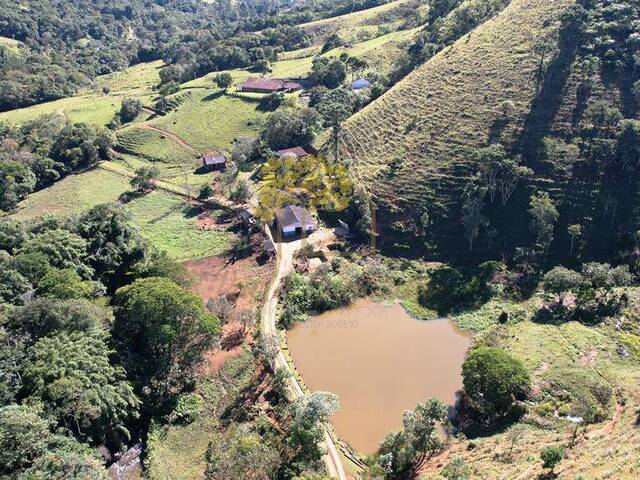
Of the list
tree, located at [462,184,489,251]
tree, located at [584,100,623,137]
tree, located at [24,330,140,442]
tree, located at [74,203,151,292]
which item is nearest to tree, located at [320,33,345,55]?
tree, located at [584,100,623,137]

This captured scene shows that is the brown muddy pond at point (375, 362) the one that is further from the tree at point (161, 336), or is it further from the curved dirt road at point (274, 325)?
the tree at point (161, 336)

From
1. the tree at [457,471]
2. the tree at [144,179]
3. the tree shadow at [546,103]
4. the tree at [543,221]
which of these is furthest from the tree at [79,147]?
the tree at [457,471]

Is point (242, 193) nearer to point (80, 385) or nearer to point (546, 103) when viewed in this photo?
point (80, 385)

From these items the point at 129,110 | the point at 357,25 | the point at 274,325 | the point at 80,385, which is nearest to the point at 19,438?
the point at 80,385

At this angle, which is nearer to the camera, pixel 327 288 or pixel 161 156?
pixel 327 288

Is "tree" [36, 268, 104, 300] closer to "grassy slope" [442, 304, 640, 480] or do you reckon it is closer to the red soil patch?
the red soil patch
